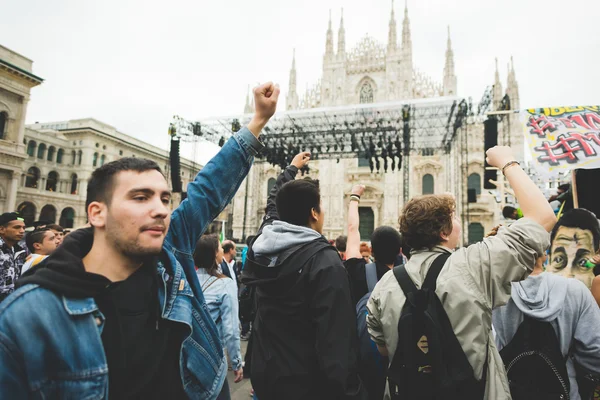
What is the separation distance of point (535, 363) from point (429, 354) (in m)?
0.93

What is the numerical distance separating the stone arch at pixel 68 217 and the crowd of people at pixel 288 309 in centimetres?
3211

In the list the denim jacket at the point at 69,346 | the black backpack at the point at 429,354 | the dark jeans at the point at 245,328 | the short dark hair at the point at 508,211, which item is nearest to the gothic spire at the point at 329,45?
the dark jeans at the point at 245,328

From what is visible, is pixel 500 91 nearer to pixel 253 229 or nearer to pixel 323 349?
pixel 253 229

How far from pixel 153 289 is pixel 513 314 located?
2.12m

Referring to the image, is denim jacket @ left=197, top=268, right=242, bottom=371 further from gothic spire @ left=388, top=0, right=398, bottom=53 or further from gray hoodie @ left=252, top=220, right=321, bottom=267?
gothic spire @ left=388, top=0, right=398, bottom=53

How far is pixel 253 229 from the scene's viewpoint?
28000 mm

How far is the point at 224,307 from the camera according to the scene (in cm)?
307

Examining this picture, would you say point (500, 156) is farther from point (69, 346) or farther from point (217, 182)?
point (69, 346)

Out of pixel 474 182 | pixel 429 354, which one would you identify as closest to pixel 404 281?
pixel 429 354

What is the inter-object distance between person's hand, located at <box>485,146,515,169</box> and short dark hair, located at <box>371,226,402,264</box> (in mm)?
979

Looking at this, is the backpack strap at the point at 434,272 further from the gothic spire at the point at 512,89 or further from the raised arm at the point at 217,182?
the gothic spire at the point at 512,89

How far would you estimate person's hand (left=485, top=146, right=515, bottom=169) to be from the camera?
1573 millimetres

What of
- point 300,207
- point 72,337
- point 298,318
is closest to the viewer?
point 72,337

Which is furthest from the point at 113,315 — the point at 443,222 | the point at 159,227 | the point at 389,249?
the point at 389,249
